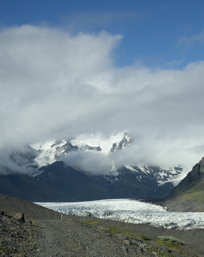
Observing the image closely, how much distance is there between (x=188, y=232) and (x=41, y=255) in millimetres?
87272

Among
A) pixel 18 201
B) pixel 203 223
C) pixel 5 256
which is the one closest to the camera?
pixel 5 256

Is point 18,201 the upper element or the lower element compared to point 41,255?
upper

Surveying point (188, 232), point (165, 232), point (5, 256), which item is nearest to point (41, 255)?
point (5, 256)

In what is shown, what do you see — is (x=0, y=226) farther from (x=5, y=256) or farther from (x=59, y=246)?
(x=5, y=256)

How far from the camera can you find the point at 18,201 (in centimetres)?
11969

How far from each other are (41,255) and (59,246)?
259 inches

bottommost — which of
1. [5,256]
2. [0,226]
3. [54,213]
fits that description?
[5,256]

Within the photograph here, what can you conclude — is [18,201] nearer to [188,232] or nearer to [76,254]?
[188,232]

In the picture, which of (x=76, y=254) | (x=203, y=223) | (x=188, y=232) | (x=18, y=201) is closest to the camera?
(x=76, y=254)

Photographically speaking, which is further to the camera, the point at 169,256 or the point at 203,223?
the point at 203,223

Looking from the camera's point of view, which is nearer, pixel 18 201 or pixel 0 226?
pixel 0 226

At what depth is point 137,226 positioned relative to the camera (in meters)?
109

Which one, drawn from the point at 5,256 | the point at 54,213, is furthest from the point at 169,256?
the point at 54,213

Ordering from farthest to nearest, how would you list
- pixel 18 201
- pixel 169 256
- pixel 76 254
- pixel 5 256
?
pixel 18 201, pixel 169 256, pixel 76 254, pixel 5 256
